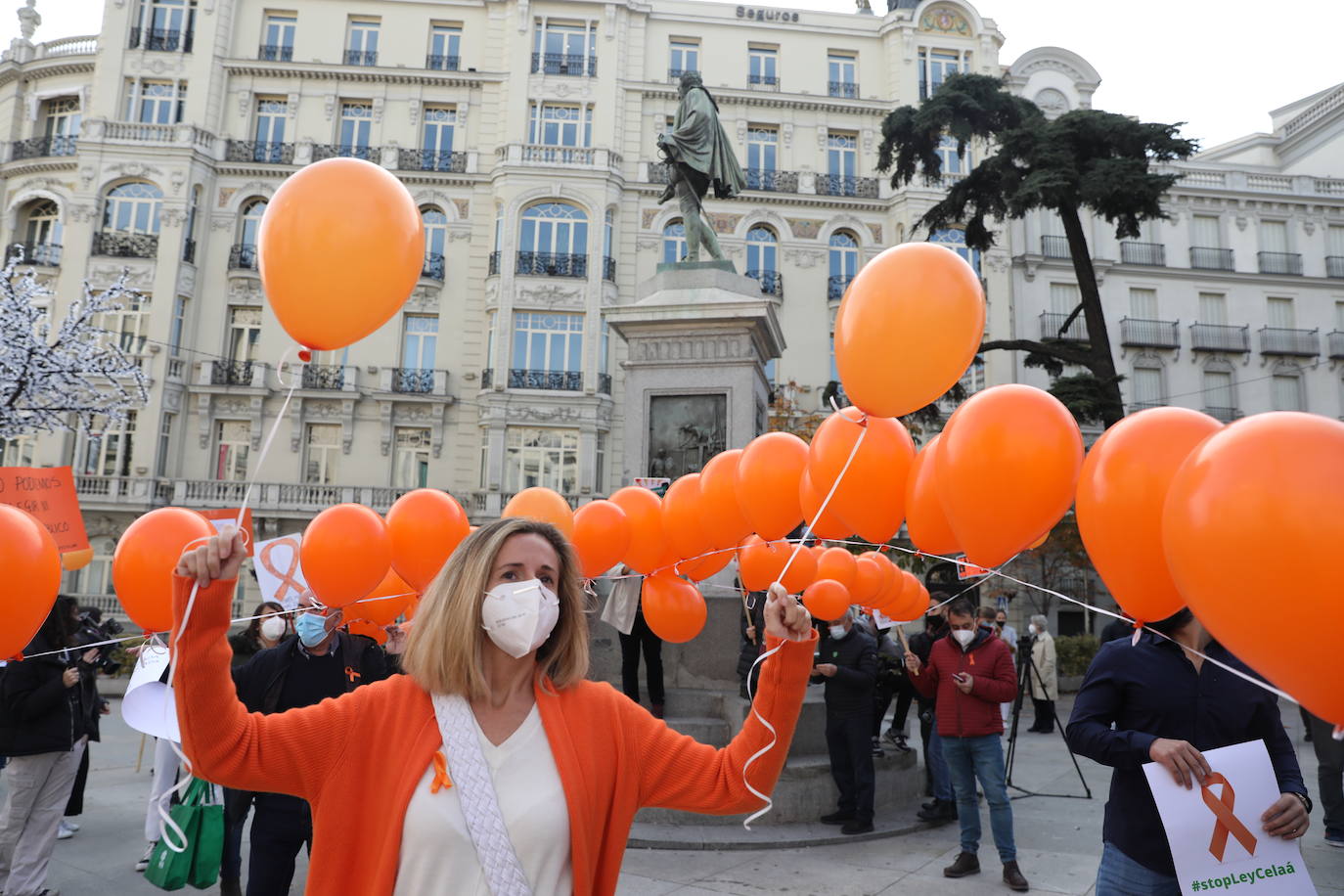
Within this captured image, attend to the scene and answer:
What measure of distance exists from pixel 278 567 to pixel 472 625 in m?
6.33

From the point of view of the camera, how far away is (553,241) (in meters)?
29.2

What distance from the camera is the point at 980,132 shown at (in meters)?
18.1

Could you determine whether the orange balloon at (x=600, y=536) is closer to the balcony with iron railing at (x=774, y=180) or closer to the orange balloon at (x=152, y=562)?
the orange balloon at (x=152, y=562)

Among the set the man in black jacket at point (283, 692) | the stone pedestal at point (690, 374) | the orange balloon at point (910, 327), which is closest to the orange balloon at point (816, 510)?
the orange balloon at point (910, 327)

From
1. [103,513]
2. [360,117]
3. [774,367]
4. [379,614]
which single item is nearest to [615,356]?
[774,367]

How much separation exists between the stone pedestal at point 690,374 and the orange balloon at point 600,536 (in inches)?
155

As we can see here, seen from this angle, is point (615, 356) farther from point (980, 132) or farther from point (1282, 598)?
point (1282, 598)

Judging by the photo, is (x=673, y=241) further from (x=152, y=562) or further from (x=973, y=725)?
(x=152, y=562)

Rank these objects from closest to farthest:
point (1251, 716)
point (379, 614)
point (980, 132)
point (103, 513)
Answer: point (1251, 716) < point (379, 614) < point (980, 132) < point (103, 513)

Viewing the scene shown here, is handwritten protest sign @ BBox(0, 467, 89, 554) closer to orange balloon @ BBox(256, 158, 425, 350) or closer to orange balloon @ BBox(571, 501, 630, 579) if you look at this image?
orange balloon @ BBox(571, 501, 630, 579)

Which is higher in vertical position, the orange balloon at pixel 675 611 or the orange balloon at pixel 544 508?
the orange balloon at pixel 544 508

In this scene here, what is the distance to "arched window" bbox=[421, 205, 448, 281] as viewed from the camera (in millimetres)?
29328

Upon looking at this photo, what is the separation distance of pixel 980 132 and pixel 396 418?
790 inches

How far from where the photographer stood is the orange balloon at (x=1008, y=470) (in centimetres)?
315
